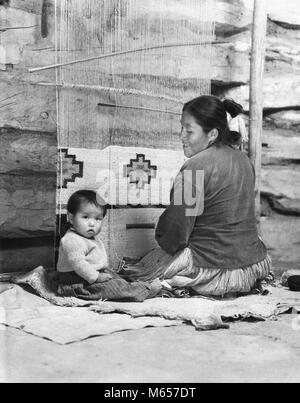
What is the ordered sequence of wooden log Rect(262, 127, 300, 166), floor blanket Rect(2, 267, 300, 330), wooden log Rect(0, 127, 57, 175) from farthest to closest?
1. wooden log Rect(262, 127, 300, 166)
2. wooden log Rect(0, 127, 57, 175)
3. floor blanket Rect(2, 267, 300, 330)

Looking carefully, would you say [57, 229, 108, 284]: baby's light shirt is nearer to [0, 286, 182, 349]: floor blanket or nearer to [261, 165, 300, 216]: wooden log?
[0, 286, 182, 349]: floor blanket

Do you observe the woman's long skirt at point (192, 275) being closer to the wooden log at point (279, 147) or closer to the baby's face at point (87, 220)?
the baby's face at point (87, 220)

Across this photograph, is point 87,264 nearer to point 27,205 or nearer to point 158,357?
point 27,205

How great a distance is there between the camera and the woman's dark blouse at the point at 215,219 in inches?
94.7

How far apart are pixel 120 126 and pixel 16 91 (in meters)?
0.49

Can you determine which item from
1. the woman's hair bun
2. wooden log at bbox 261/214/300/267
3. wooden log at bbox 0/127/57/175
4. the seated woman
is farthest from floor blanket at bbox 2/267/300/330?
the woman's hair bun

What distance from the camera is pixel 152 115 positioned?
2666mm

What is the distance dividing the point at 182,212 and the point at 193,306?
41 cm

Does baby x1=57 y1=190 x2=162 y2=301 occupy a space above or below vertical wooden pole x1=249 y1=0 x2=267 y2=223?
below

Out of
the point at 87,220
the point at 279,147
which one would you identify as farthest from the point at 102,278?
the point at 279,147

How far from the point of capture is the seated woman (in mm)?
2404

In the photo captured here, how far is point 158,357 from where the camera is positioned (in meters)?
1.70

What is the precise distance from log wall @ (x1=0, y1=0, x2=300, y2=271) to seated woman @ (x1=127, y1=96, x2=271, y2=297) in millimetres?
321

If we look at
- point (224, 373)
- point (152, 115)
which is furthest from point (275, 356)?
point (152, 115)
